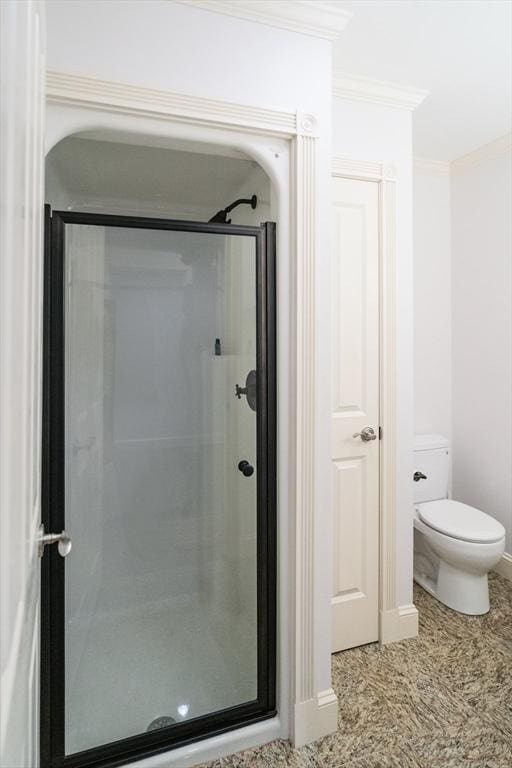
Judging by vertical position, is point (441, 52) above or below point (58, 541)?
above

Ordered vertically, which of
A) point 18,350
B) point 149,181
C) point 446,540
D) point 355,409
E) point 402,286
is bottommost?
point 446,540

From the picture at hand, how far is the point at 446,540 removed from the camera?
235 centimetres

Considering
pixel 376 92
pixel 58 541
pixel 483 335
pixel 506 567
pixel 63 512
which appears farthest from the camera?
pixel 483 335

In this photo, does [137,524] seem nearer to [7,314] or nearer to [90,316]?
[90,316]

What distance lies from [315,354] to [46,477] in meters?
0.99

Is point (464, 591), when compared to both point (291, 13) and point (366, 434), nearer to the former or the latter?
point (366, 434)

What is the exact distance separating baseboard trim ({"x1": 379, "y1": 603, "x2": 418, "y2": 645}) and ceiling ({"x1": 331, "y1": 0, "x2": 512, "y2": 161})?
2581 mm

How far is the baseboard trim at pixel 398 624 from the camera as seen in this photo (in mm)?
2150

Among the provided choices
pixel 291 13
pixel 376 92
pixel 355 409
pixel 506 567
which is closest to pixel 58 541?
pixel 355 409

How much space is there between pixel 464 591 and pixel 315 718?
122 cm

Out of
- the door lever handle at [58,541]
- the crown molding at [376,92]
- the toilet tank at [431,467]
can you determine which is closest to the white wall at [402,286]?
the crown molding at [376,92]

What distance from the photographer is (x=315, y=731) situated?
5.25ft

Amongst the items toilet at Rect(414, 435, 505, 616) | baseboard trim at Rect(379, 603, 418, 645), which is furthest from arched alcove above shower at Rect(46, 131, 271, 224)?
baseboard trim at Rect(379, 603, 418, 645)

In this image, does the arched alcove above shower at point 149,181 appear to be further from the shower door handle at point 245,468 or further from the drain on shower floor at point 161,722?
the drain on shower floor at point 161,722
